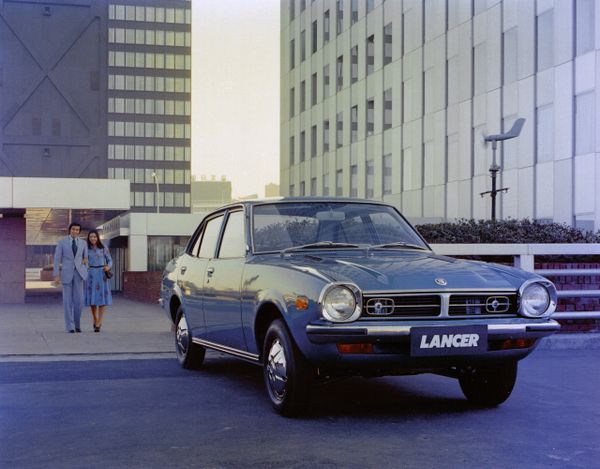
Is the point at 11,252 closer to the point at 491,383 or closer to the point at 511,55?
the point at 511,55

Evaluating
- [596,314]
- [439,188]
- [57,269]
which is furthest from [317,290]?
[439,188]

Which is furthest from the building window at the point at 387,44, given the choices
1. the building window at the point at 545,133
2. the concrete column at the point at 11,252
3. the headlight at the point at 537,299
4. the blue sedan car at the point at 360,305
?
the headlight at the point at 537,299

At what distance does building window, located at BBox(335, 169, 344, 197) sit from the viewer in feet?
149

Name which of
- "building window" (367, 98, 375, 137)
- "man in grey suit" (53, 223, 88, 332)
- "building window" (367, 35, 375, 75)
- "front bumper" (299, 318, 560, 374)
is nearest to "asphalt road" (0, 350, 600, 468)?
"front bumper" (299, 318, 560, 374)

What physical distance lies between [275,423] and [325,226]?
193 centimetres

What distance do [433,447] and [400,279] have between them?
126cm

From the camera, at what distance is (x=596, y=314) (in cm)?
1154

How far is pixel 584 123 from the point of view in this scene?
26766mm

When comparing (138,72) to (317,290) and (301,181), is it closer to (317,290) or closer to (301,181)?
(301,181)

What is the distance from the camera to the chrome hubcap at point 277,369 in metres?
6.53

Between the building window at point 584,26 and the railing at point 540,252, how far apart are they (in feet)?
53.6

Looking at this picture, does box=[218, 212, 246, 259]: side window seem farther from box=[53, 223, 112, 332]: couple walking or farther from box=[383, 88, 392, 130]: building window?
box=[383, 88, 392, 130]: building window

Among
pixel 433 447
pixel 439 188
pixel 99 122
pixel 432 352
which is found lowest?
pixel 433 447

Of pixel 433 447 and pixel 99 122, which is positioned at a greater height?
pixel 99 122
